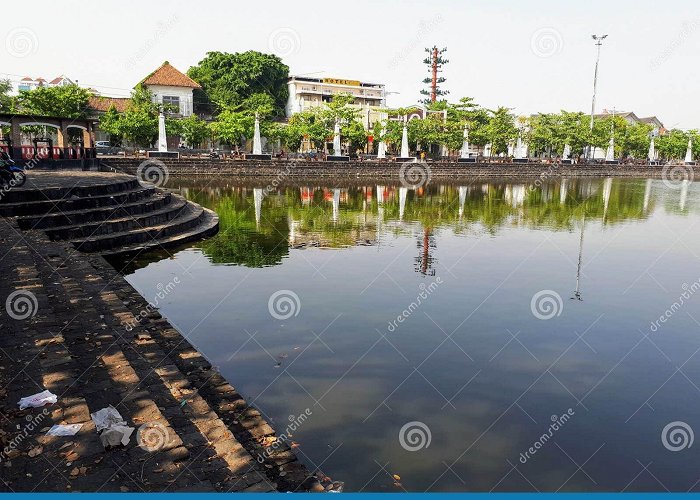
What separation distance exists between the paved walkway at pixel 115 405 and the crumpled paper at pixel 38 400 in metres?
0.06

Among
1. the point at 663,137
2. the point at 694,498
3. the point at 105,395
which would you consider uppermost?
the point at 663,137

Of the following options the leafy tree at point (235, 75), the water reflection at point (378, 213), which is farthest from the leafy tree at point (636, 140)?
the leafy tree at point (235, 75)

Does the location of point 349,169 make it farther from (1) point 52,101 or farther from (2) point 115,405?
(2) point 115,405

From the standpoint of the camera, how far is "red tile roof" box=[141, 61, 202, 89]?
53156 mm

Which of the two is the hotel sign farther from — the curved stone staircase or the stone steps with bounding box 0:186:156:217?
the stone steps with bounding box 0:186:156:217

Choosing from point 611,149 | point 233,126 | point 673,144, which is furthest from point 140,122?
point 673,144

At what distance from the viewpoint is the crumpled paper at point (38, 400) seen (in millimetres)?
4270

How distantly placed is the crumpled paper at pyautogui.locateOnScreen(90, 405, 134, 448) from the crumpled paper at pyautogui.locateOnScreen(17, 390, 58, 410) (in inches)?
15.9

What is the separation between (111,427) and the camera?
3.97 meters

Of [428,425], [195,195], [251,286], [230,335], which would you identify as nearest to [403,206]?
[195,195]

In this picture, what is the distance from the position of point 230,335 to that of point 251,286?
251 cm

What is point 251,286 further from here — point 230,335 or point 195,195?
point 195,195

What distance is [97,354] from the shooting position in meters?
5.62

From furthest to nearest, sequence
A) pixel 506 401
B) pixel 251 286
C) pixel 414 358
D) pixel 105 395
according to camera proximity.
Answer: pixel 251 286 → pixel 414 358 → pixel 506 401 → pixel 105 395
